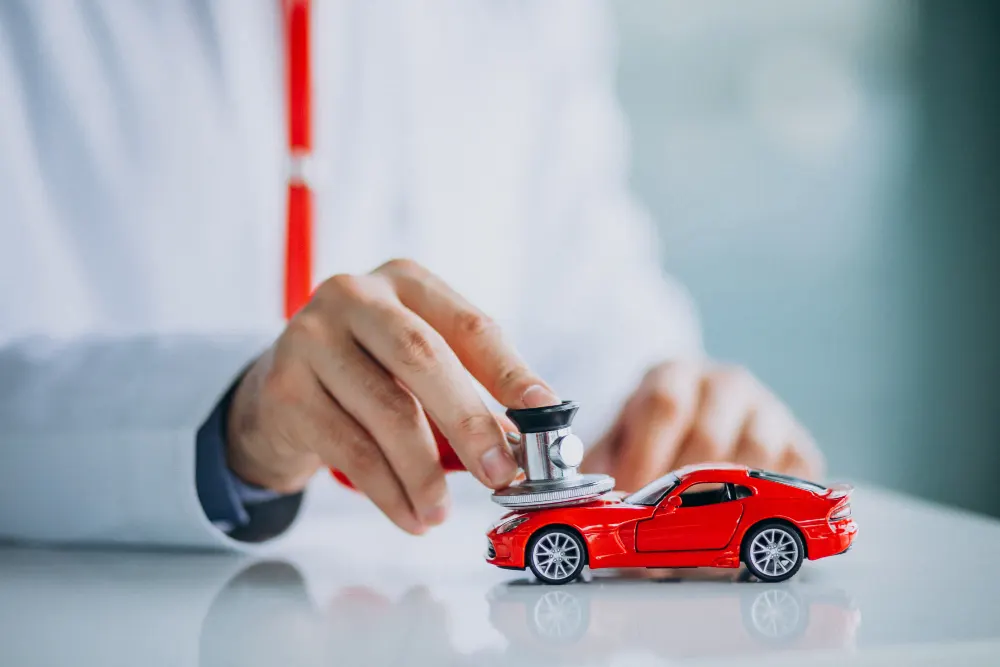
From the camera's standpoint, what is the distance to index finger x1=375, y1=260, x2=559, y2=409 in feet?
2.52

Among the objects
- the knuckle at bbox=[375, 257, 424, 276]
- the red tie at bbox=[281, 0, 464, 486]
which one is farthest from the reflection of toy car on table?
the red tie at bbox=[281, 0, 464, 486]

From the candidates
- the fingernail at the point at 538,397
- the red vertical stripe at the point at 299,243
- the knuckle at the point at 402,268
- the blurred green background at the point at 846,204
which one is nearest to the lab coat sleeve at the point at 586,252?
the red vertical stripe at the point at 299,243

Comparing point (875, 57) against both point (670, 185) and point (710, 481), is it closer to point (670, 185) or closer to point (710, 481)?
point (670, 185)

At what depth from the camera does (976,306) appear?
3.08 m

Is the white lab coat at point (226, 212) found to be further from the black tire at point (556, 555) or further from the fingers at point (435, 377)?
the black tire at point (556, 555)

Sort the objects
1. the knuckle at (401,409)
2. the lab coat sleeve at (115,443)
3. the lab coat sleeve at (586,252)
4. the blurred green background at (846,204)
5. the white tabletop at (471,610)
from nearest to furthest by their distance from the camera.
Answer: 1. the white tabletop at (471,610)
2. the knuckle at (401,409)
3. the lab coat sleeve at (115,443)
4. the lab coat sleeve at (586,252)
5. the blurred green background at (846,204)

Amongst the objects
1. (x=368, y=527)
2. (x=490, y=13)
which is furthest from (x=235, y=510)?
(x=490, y=13)

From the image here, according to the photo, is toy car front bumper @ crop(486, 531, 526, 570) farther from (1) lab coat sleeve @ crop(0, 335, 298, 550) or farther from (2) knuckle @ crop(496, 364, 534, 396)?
(1) lab coat sleeve @ crop(0, 335, 298, 550)

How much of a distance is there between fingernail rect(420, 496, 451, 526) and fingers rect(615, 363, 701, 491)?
232 millimetres

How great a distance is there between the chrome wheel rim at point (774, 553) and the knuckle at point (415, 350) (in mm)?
322

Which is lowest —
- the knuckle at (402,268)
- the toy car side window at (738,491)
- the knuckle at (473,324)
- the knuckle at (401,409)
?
the toy car side window at (738,491)

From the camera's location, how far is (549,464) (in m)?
0.72

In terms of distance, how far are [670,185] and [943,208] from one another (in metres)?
1.02

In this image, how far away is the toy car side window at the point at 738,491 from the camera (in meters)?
0.71
